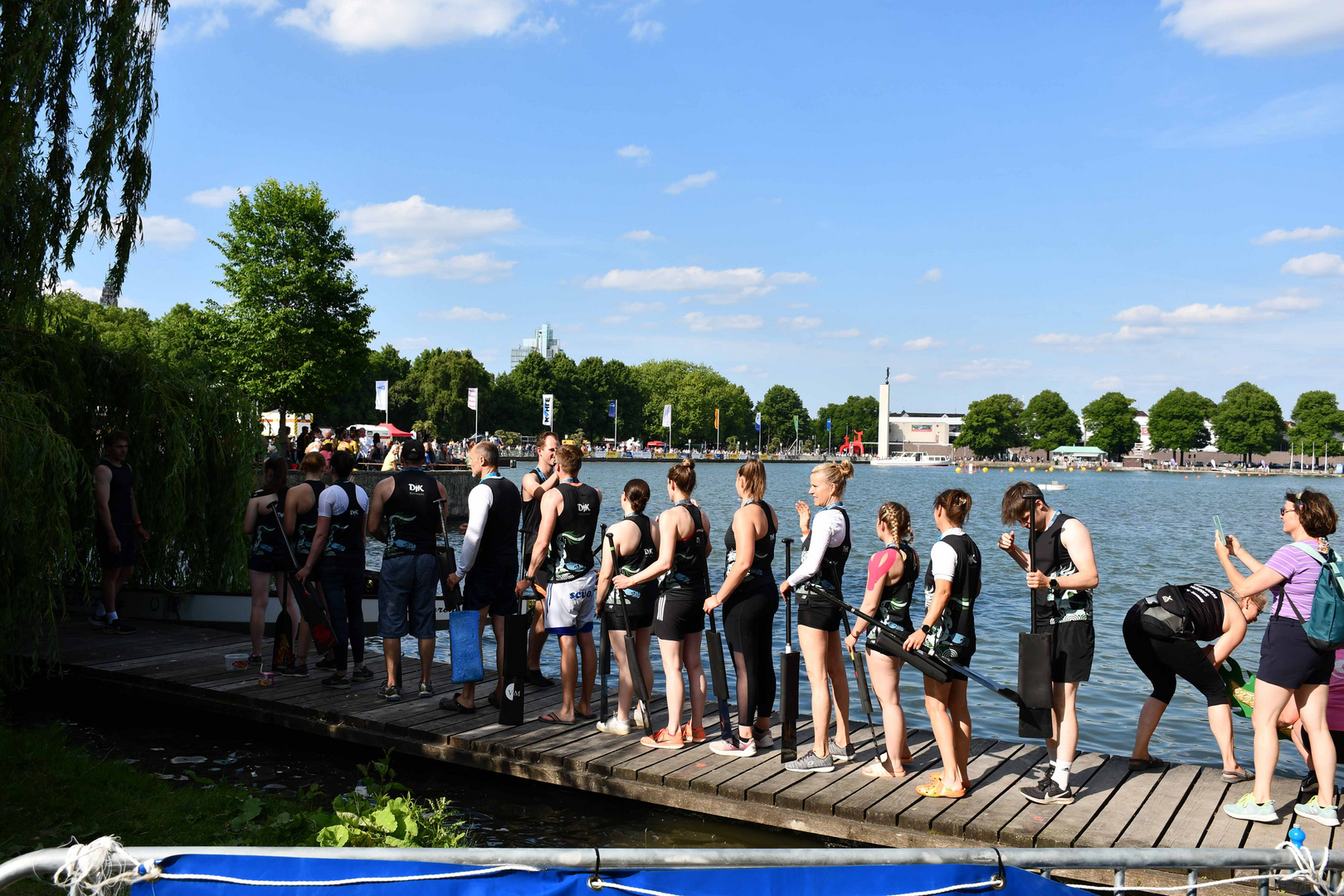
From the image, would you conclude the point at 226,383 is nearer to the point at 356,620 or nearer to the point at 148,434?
the point at 148,434

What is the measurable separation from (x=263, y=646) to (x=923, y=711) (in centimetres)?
703

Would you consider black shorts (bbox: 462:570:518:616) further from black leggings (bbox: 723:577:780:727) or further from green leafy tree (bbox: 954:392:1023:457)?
green leafy tree (bbox: 954:392:1023:457)

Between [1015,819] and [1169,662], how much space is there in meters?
1.58

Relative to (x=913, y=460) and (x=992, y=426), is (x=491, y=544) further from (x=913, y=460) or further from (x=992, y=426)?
(x=992, y=426)

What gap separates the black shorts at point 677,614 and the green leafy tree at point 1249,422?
6058 inches

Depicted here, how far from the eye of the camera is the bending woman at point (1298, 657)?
5.32 meters

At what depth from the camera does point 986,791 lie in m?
6.15

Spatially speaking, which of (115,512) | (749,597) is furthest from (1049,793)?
(115,512)

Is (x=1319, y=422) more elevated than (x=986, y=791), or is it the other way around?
(x=1319, y=422)

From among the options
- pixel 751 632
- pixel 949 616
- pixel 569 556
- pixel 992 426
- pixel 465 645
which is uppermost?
pixel 992 426

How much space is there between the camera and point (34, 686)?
30.2 ft

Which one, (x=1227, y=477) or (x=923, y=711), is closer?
→ (x=923, y=711)

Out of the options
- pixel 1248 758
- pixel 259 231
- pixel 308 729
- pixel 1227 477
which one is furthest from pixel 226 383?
pixel 1227 477

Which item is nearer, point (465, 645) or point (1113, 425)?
point (465, 645)
